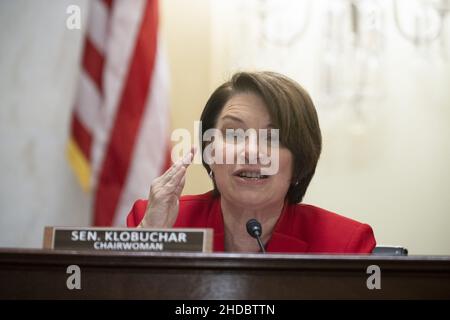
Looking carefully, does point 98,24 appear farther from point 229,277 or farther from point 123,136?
point 229,277

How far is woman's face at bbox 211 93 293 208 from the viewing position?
6.21 feet

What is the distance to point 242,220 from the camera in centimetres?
194

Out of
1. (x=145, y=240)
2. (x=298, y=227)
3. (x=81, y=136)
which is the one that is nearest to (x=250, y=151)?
(x=298, y=227)

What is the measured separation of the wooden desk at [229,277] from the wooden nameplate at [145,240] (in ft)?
0.31

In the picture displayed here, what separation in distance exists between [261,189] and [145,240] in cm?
50

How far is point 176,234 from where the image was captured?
1.50 m

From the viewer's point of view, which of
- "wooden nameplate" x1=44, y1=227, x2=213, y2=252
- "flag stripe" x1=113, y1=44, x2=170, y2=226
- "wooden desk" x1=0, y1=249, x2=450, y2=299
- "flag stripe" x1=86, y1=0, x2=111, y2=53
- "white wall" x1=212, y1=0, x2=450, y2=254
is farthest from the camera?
"white wall" x1=212, y1=0, x2=450, y2=254

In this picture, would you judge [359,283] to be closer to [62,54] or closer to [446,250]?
[446,250]

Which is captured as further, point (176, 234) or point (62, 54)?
point (62, 54)

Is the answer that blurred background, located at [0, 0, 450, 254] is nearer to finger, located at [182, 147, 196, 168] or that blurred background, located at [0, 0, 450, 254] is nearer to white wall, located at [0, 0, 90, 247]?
white wall, located at [0, 0, 90, 247]

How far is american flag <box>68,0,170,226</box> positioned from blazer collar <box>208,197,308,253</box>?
37.5 inches

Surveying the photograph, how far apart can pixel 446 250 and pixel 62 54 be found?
196 cm

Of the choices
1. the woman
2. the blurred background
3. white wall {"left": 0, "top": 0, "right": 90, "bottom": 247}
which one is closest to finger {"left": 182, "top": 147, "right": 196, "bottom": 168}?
the woman
